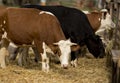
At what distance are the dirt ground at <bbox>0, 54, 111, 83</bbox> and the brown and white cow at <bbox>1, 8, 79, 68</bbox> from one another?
0.56 metres

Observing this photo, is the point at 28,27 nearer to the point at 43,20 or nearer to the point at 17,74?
the point at 43,20

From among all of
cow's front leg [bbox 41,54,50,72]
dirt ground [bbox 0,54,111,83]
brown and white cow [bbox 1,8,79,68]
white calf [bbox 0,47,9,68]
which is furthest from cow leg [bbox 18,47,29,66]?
cow's front leg [bbox 41,54,50,72]

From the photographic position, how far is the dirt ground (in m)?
8.36

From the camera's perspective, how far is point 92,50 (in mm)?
10750

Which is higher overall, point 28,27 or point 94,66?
point 28,27

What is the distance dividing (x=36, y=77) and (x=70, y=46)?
1.00 m

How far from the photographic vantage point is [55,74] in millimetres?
8883

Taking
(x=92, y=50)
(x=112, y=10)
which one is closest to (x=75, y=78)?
(x=92, y=50)

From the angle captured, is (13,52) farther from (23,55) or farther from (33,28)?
(33,28)

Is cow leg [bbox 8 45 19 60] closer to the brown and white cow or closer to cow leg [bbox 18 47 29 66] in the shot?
cow leg [bbox 18 47 29 66]

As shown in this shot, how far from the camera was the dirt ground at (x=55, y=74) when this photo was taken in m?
8.36

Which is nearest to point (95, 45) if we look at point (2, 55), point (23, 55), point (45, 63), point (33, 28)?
point (23, 55)

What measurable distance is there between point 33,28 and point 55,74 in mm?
1168

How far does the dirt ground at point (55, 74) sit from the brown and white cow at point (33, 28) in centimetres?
56
